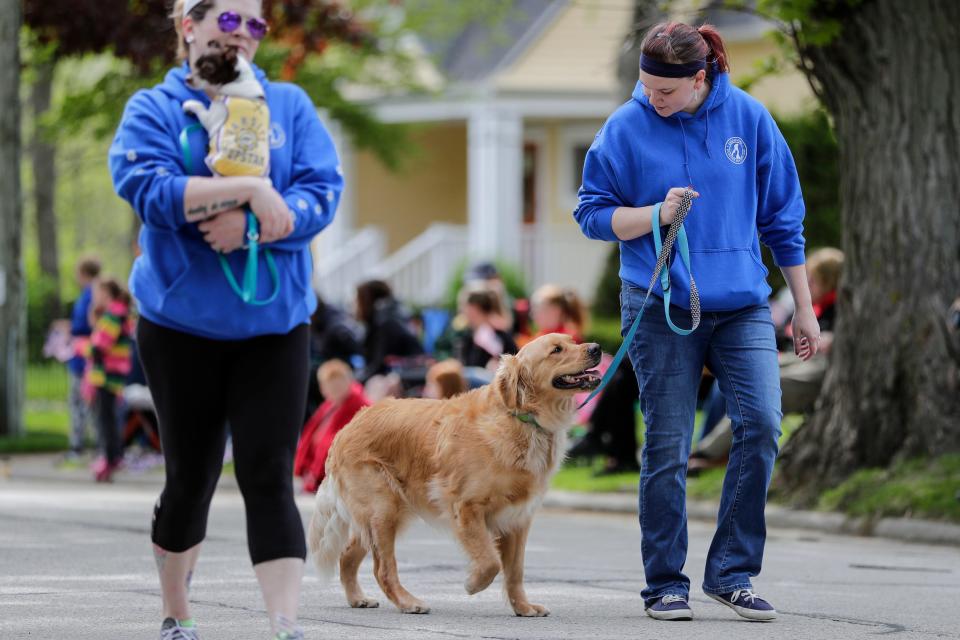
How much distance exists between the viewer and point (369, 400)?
13.3 meters

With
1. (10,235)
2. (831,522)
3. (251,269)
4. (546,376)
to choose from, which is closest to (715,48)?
(546,376)

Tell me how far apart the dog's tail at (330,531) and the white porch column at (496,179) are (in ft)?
64.8

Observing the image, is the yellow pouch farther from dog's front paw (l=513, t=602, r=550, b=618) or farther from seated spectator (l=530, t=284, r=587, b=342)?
seated spectator (l=530, t=284, r=587, b=342)

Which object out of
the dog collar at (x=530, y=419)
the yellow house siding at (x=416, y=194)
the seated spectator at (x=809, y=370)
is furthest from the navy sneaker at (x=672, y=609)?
the yellow house siding at (x=416, y=194)

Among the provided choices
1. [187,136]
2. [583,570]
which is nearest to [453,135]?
[583,570]

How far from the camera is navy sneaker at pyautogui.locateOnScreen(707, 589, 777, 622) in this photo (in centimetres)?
616

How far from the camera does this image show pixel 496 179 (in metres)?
26.8

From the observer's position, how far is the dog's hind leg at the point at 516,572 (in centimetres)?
645

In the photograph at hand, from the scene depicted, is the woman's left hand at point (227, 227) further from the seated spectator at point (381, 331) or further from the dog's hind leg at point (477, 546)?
the seated spectator at point (381, 331)

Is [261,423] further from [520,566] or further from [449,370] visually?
[449,370]

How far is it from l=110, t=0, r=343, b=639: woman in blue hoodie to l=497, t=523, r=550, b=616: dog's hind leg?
1.74m

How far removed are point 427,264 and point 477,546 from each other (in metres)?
21.2

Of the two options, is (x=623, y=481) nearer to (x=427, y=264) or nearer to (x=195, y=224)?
(x=195, y=224)

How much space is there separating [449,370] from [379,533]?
208 inches
